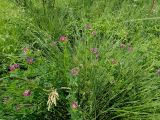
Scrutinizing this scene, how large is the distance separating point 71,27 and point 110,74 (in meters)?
1.25

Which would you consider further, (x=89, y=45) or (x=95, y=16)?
(x=95, y=16)

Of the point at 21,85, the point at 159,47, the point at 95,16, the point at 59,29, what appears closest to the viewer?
the point at 21,85

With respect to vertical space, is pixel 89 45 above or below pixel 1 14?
below

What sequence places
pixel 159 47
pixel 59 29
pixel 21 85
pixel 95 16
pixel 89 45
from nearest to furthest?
1. pixel 21 85
2. pixel 89 45
3. pixel 159 47
4. pixel 59 29
5. pixel 95 16

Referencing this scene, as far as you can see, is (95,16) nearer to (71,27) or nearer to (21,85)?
(71,27)

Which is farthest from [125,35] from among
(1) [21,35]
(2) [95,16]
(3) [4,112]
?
(3) [4,112]

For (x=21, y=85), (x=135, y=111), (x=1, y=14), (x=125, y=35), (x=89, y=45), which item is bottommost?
(x=135, y=111)

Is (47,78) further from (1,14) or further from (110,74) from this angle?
(1,14)

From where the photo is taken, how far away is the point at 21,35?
3.73 meters

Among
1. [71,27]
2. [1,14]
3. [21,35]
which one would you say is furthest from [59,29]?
[1,14]

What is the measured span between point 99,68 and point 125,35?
3.47 ft

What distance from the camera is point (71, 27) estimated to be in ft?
12.3

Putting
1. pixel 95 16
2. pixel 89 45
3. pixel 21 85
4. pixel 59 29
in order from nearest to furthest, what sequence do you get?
1. pixel 21 85
2. pixel 89 45
3. pixel 59 29
4. pixel 95 16

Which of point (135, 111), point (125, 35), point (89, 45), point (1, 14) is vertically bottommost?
point (135, 111)
